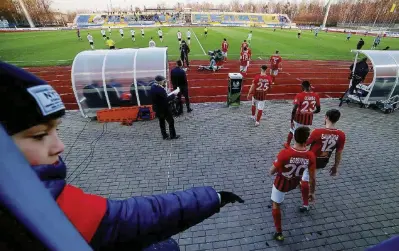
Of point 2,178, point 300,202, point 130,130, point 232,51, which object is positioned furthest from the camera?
point 232,51

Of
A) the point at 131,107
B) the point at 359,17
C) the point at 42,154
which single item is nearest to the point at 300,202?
the point at 42,154

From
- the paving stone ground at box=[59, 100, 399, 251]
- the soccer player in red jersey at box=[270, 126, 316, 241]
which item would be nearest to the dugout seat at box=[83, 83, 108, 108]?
the paving stone ground at box=[59, 100, 399, 251]

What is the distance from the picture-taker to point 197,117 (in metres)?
9.19

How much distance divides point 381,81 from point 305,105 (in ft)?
20.9

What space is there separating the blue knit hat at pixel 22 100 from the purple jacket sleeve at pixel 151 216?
54 centimetres

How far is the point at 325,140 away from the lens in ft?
14.4

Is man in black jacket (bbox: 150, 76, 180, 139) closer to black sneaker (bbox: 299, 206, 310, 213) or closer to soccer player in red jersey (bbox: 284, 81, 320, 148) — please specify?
soccer player in red jersey (bbox: 284, 81, 320, 148)

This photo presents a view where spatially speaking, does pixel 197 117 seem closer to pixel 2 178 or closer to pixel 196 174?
pixel 196 174

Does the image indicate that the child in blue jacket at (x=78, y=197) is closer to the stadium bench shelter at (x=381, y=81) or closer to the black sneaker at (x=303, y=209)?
the black sneaker at (x=303, y=209)

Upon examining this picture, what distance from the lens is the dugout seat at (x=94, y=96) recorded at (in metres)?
8.69

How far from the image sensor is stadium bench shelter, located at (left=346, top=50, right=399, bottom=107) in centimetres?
943

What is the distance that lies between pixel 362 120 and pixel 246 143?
550 cm

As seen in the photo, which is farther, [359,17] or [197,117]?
[359,17]

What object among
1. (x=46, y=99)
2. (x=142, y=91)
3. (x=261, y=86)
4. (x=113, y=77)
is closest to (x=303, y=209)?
(x=261, y=86)
